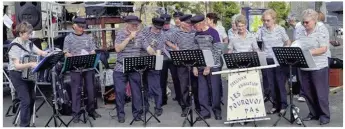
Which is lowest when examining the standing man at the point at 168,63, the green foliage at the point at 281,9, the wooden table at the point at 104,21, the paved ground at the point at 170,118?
the paved ground at the point at 170,118

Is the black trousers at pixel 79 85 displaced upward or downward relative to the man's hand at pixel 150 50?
downward

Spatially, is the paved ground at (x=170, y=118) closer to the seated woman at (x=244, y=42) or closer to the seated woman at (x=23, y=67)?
the seated woman at (x=23, y=67)

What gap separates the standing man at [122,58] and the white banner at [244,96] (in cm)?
129

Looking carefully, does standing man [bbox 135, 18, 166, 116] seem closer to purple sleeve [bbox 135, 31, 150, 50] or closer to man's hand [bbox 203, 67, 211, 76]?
purple sleeve [bbox 135, 31, 150, 50]

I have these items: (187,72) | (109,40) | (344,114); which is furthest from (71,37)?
(344,114)

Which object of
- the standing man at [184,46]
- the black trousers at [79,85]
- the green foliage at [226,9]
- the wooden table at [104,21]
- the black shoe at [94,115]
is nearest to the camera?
the standing man at [184,46]

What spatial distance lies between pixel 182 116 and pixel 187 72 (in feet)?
2.20

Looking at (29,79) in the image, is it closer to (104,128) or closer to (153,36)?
(104,128)

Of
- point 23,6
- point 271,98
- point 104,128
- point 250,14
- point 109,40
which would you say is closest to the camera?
point 104,128

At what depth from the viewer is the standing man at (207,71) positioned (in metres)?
6.32

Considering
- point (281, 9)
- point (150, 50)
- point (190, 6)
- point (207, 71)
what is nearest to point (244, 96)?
point (207, 71)

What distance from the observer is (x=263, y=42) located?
6895mm

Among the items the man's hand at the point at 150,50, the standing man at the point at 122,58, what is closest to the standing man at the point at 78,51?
the standing man at the point at 122,58

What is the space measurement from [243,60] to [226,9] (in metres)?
13.5
